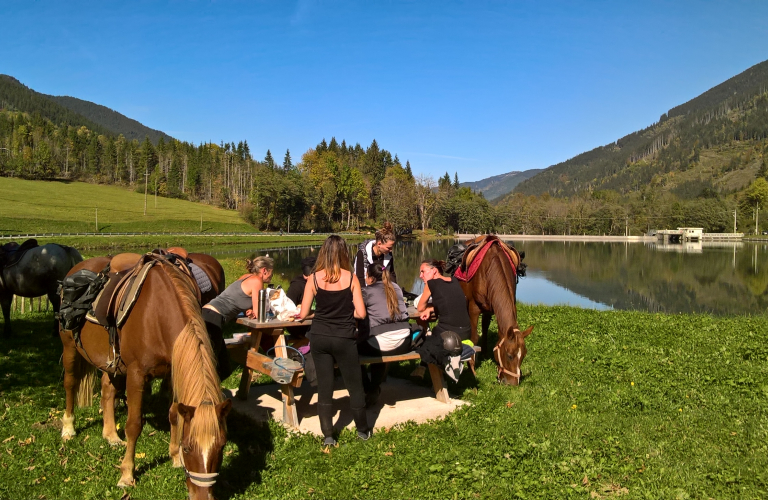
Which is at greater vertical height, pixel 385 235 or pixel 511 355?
pixel 385 235

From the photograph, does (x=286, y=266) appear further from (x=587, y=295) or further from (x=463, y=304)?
(x=463, y=304)

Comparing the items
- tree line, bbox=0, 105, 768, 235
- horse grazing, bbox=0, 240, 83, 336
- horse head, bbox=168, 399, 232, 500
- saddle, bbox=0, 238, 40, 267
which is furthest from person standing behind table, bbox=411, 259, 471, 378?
tree line, bbox=0, 105, 768, 235

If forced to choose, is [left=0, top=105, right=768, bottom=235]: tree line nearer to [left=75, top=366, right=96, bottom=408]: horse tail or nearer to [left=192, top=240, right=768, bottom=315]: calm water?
[left=192, top=240, right=768, bottom=315]: calm water

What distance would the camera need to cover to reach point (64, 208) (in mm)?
73375

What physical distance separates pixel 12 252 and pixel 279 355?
814 cm

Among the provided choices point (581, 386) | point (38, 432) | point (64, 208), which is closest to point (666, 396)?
point (581, 386)

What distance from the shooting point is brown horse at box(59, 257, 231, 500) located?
367 centimetres

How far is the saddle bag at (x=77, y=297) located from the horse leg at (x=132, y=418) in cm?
129

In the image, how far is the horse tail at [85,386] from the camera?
21.0 feet

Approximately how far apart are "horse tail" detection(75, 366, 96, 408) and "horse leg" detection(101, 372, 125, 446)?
36.6 inches

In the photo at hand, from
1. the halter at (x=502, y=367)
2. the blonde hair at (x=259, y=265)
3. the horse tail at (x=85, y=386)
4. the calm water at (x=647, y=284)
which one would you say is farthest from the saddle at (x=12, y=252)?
the calm water at (x=647, y=284)

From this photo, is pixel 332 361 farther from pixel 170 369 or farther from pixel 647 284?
pixel 647 284

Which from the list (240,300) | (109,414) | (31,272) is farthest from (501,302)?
(31,272)

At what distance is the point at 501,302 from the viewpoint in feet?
24.5
